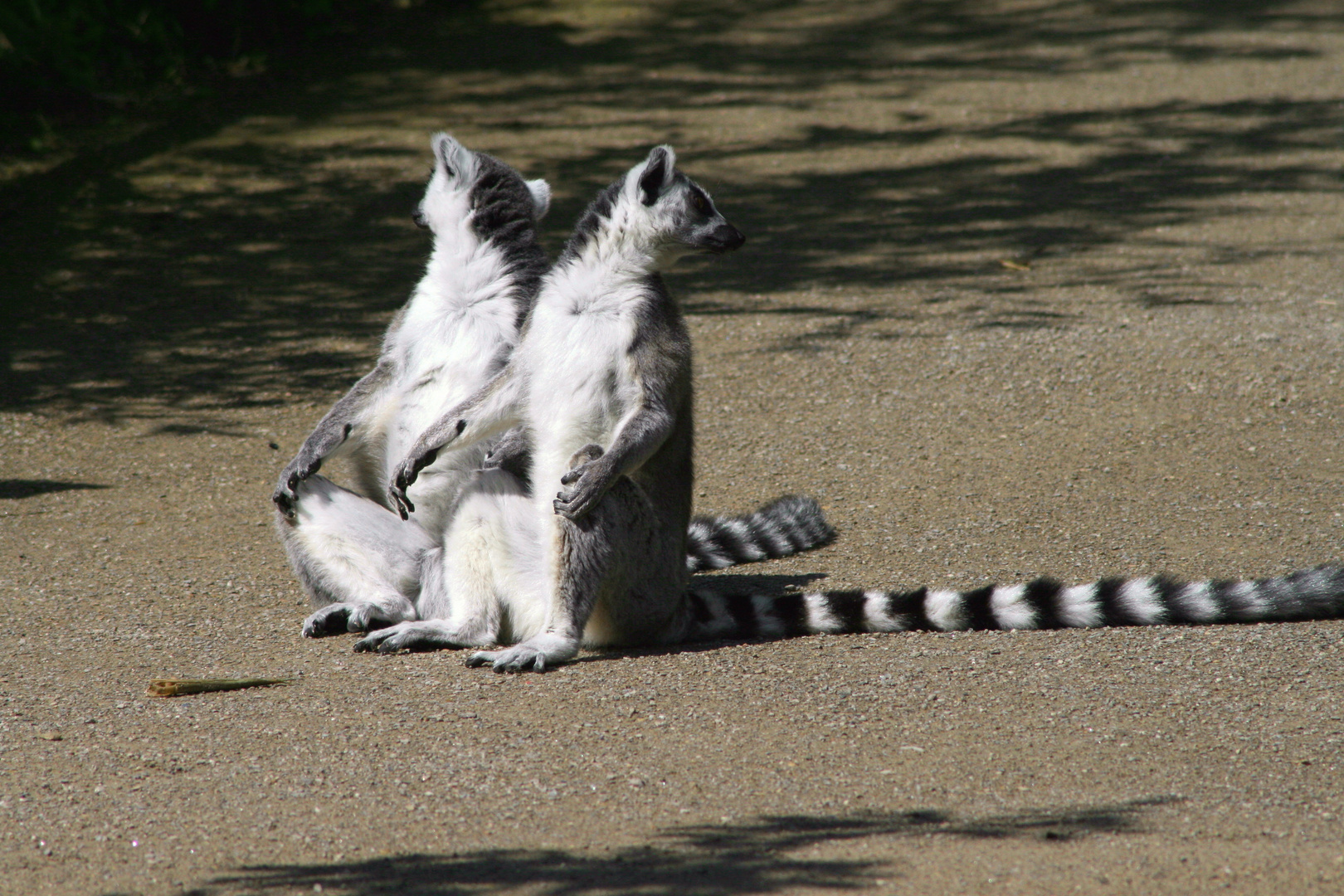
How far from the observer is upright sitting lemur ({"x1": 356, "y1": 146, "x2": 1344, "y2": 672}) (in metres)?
4.74

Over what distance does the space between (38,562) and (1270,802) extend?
4939 millimetres

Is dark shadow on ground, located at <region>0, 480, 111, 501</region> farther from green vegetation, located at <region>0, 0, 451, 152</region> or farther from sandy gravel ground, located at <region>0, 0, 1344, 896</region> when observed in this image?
green vegetation, located at <region>0, 0, 451, 152</region>

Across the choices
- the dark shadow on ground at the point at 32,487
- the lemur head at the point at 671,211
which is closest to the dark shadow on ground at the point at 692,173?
the dark shadow on ground at the point at 32,487

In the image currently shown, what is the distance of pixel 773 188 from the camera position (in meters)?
11.7

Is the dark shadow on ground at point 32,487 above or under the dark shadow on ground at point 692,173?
under

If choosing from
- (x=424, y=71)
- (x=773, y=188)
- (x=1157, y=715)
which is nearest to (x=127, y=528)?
(x=1157, y=715)

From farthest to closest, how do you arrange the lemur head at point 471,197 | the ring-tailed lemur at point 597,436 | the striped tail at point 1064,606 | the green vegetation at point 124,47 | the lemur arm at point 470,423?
the green vegetation at point 124,47, the lemur head at point 471,197, the lemur arm at point 470,423, the striped tail at point 1064,606, the ring-tailed lemur at point 597,436

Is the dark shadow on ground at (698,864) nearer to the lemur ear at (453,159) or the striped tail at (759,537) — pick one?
the striped tail at (759,537)

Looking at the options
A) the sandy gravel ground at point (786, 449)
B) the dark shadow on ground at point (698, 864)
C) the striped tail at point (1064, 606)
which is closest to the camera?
the dark shadow on ground at point (698, 864)

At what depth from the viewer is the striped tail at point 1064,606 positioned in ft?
15.8

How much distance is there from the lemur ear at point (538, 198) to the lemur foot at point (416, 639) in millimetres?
1809

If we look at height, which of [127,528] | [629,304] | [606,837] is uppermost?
[629,304]

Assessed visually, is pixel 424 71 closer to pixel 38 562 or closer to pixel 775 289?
pixel 775 289

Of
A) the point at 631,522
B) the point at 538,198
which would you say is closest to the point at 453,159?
the point at 538,198
